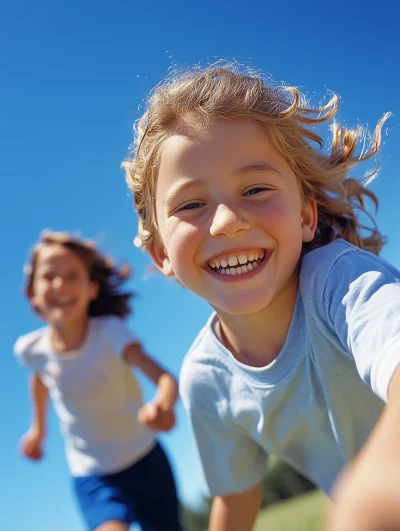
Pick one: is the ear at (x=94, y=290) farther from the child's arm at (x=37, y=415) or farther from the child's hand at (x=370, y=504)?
the child's hand at (x=370, y=504)

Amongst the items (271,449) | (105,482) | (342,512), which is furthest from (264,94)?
(105,482)

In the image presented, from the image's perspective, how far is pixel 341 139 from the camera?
299 centimetres

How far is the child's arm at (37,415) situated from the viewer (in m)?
4.84

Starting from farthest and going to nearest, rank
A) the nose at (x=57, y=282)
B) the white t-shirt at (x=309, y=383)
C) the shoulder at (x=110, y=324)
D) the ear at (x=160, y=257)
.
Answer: the nose at (x=57, y=282)
the shoulder at (x=110, y=324)
the ear at (x=160, y=257)
the white t-shirt at (x=309, y=383)

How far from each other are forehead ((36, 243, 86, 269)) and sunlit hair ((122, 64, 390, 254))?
7.16 ft

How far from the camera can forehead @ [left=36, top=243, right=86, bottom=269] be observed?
5113 millimetres

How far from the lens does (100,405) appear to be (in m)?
4.62

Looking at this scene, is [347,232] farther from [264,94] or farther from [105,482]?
[105,482]

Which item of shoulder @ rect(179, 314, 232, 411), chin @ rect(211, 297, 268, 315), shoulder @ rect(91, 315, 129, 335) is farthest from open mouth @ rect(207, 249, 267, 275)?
shoulder @ rect(91, 315, 129, 335)

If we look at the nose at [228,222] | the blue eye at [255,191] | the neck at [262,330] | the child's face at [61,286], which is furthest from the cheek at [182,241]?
the child's face at [61,286]

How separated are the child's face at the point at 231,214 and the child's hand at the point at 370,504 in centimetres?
→ 135

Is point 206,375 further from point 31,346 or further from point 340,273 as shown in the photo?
point 31,346

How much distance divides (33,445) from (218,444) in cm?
236

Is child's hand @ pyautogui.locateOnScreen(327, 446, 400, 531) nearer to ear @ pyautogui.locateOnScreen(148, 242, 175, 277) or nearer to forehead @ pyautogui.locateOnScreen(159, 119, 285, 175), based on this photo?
forehead @ pyautogui.locateOnScreen(159, 119, 285, 175)
